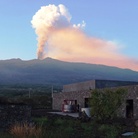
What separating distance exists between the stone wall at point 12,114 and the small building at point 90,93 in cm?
1413

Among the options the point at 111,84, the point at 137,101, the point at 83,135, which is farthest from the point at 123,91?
the point at 111,84

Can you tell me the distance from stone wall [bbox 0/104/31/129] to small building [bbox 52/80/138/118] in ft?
46.4

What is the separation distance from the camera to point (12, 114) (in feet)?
74.4

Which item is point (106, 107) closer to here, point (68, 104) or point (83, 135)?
point (83, 135)

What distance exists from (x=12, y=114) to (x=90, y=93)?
22.5 metres

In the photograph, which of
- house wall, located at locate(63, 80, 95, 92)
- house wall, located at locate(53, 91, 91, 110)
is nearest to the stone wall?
house wall, located at locate(53, 91, 91, 110)

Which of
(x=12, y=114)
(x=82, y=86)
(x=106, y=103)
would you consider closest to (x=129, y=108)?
(x=106, y=103)

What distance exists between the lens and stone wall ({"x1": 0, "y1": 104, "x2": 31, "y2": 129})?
2244 centimetres

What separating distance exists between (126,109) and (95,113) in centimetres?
781

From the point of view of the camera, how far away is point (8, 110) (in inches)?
891

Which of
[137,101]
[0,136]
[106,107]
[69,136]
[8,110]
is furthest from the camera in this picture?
[137,101]

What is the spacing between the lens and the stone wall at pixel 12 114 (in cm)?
2244

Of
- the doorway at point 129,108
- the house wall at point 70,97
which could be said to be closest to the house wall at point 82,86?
the house wall at point 70,97

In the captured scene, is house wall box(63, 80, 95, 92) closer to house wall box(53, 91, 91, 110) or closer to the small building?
the small building
